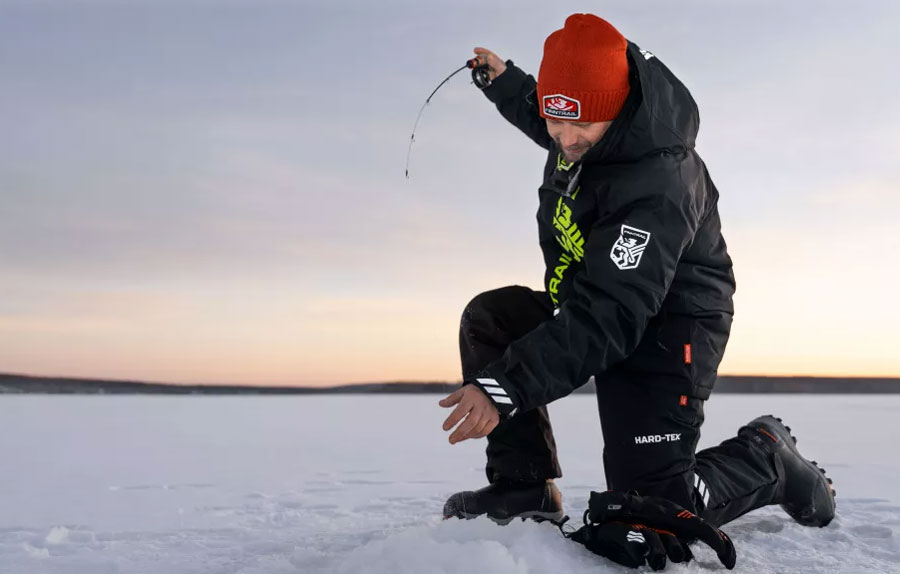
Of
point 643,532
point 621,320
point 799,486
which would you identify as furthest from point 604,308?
point 799,486

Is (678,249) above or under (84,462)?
above

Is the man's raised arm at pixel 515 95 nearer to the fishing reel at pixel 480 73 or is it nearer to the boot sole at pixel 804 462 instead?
the fishing reel at pixel 480 73

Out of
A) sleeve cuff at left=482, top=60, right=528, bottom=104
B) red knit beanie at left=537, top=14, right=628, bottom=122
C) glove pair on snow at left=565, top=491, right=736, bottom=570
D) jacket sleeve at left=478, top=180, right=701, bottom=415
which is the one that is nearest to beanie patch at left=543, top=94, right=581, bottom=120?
red knit beanie at left=537, top=14, right=628, bottom=122

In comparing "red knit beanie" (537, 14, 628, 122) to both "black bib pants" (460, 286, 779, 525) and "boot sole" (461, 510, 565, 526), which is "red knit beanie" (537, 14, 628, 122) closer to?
"black bib pants" (460, 286, 779, 525)

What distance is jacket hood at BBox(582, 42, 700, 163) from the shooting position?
2.42 meters

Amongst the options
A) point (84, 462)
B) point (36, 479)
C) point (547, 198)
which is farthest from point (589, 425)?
point (547, 198)

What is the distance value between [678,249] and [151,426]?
346 inches

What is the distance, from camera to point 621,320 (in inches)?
89.3

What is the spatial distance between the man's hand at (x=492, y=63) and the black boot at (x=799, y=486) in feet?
6.13

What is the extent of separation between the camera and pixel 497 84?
350cm

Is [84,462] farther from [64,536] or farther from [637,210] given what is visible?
[637,210]

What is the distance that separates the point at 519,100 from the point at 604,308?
1.50 m

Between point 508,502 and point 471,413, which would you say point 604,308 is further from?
point 508,502

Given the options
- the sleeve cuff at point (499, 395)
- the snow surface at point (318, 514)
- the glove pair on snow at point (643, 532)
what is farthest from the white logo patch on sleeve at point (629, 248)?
the snow surface at point (318, 514)
